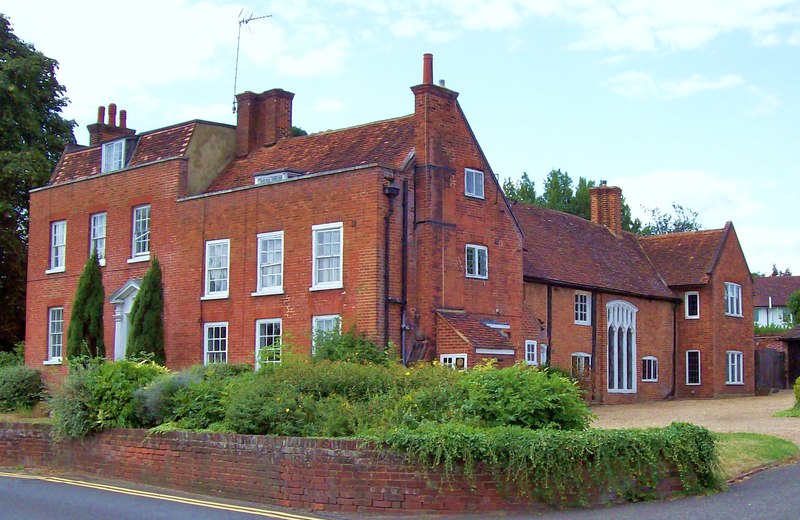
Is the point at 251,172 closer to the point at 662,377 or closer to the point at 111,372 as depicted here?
the point at 111,372

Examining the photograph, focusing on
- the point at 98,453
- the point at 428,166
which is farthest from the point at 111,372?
the point at 428,166

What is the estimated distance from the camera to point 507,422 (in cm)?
1566

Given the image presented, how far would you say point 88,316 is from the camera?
106ft

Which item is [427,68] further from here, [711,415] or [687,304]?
[687,304]

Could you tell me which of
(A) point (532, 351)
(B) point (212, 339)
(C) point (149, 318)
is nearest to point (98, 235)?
(C) point (149, 318)

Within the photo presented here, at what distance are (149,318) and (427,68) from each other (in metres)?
11.6

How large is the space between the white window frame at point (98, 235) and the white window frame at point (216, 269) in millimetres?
4974

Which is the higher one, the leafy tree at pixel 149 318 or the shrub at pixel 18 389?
the leafy tree at pixel 149 318

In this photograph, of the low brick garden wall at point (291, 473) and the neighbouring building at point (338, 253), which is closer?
the low brick garden wall at point (291, 473)

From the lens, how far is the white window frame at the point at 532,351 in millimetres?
33750

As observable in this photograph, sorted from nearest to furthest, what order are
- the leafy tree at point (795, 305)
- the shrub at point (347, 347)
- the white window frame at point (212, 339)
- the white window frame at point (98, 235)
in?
1. the shrub at point (347, 347)
2. the white window frame at point (212, 339)
3. the white window frame at point (98, 235)
4. the leafy tree at point (795, 305)

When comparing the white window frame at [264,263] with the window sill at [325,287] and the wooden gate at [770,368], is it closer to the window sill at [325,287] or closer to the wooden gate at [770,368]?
the window sill at [325,287]

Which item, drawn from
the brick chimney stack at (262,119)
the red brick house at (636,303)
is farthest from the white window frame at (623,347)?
the brick chimney stack at (262,119)

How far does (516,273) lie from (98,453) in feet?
53.5
